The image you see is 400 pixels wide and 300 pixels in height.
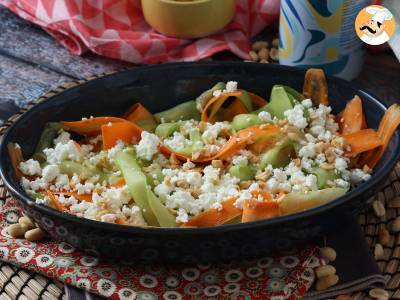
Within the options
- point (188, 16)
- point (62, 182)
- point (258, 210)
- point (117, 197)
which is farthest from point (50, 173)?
point (188, 16)

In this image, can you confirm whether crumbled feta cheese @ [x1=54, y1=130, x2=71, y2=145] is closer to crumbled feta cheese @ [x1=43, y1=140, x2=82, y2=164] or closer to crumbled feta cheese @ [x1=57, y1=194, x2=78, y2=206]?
crumbled feta cheese @ [x1=43, y1=140, x2=82, y2=164]

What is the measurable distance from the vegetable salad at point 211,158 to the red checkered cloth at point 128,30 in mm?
312

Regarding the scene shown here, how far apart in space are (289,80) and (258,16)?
1.40ft

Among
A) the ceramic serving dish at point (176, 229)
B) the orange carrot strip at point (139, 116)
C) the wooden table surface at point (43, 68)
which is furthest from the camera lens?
the wooden table surface at point (43, 68)

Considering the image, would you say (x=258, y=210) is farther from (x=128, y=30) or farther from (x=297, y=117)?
(x=128, y=30)

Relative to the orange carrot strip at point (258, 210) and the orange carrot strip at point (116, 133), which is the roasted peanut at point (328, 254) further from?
the orange carrot strip at point (116, 133)

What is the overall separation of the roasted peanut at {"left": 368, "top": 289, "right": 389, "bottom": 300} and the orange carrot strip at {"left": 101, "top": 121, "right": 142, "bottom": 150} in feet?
1.49

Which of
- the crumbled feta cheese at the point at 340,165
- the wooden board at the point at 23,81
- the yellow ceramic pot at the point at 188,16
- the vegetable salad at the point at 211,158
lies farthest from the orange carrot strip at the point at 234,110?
the wooden board at the point at 23,81

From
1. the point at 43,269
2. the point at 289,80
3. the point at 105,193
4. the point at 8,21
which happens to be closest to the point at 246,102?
the point at 289,80

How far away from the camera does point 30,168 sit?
111 cm

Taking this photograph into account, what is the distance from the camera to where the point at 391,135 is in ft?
3.58

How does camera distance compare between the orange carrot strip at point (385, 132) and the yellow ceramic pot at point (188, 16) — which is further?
the yellow ceramic pot at point (188, 16)

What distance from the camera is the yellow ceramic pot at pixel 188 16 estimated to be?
1.48m

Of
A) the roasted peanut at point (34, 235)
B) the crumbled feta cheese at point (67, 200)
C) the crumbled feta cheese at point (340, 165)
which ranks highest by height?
the crumbled feta cheese at point (340, 165)
